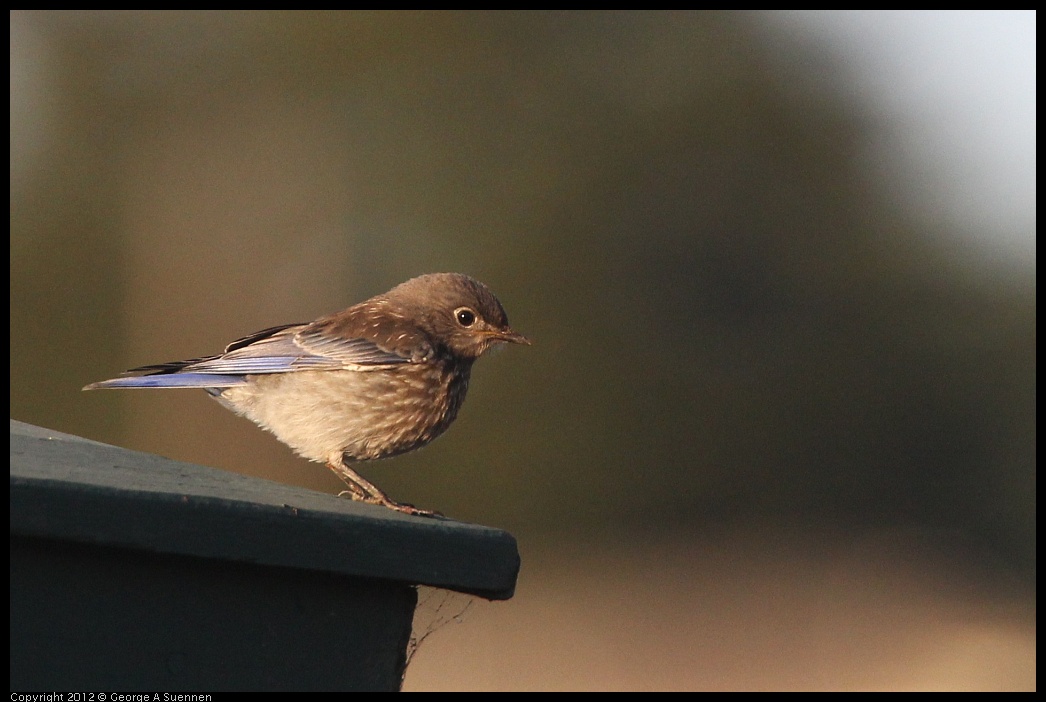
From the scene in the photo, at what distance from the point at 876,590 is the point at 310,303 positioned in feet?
24.4

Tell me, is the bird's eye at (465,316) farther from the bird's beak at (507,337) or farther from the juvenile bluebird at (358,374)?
the bird's beak at (507,337)

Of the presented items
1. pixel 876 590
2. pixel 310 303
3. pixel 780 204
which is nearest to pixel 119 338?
pixel 310 303

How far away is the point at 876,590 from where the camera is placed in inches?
527

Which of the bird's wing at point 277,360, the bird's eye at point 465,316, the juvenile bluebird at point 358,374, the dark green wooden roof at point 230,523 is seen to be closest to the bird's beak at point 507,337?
the juvenile bluebird at point 358,374

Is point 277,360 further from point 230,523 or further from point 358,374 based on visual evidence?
point 230,523

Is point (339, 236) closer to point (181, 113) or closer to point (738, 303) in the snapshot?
point (181, 113)

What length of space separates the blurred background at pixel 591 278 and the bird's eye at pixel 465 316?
7.63 m

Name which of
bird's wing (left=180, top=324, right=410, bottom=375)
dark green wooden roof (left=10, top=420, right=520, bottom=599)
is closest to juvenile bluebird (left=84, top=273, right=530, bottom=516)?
bird's wing (left=180, top=324, right=410, bottom=375)

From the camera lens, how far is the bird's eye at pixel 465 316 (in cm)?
536

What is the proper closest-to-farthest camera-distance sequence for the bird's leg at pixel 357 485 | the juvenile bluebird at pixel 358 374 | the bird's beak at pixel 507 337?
1. the bird's leg at pixel 357 485
2. the juvenile bluebird at pixel 358 374
3. the bird's beak at pixel 507 337

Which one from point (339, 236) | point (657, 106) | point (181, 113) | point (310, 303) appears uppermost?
point (657, 106)

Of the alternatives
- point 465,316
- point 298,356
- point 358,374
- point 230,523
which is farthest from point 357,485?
point 230,523

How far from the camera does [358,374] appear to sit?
4.95 metres
